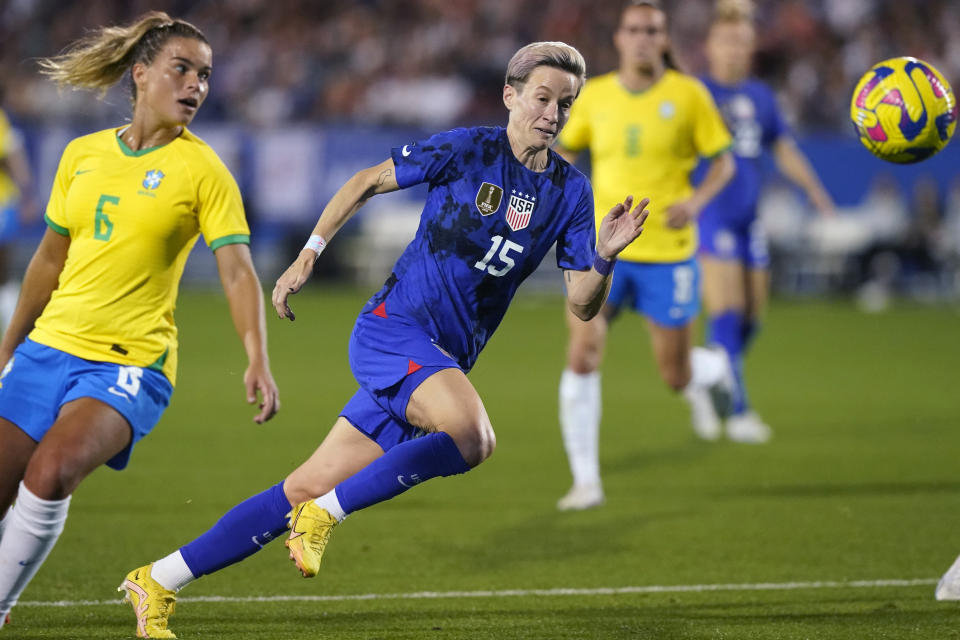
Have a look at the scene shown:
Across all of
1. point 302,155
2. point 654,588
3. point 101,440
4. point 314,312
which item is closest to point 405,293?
point 101,440

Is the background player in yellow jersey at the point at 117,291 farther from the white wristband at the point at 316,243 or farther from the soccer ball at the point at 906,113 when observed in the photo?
the soccer ball at the point at 906,113

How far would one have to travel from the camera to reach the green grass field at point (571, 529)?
5395 mm

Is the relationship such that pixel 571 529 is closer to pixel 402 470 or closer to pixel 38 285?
pixel 402 470

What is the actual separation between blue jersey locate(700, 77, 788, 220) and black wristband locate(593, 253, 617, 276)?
591 centimetres

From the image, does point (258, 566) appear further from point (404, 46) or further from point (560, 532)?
point (404, 46)

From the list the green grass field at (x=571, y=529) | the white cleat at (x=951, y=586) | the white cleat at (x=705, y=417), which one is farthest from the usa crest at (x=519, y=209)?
the white cleat at (x=705, y=417)

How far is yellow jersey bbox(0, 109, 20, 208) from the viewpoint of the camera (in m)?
13.5

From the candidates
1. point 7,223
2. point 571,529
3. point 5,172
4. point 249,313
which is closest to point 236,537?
point 249,313

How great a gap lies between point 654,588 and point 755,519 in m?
1.71

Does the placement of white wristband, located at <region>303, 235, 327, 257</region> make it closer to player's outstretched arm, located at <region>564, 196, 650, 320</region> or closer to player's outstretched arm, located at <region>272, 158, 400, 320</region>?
player's outstretched arm, located at <region>272, 158, 400, 320</region>

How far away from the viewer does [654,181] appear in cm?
832

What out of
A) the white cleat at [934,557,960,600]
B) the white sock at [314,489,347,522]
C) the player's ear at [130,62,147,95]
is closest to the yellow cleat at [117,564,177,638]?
the white sock at [314,489,347,522]

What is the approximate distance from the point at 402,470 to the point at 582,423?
3406 millimetres

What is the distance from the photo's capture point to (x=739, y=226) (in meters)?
10.7
